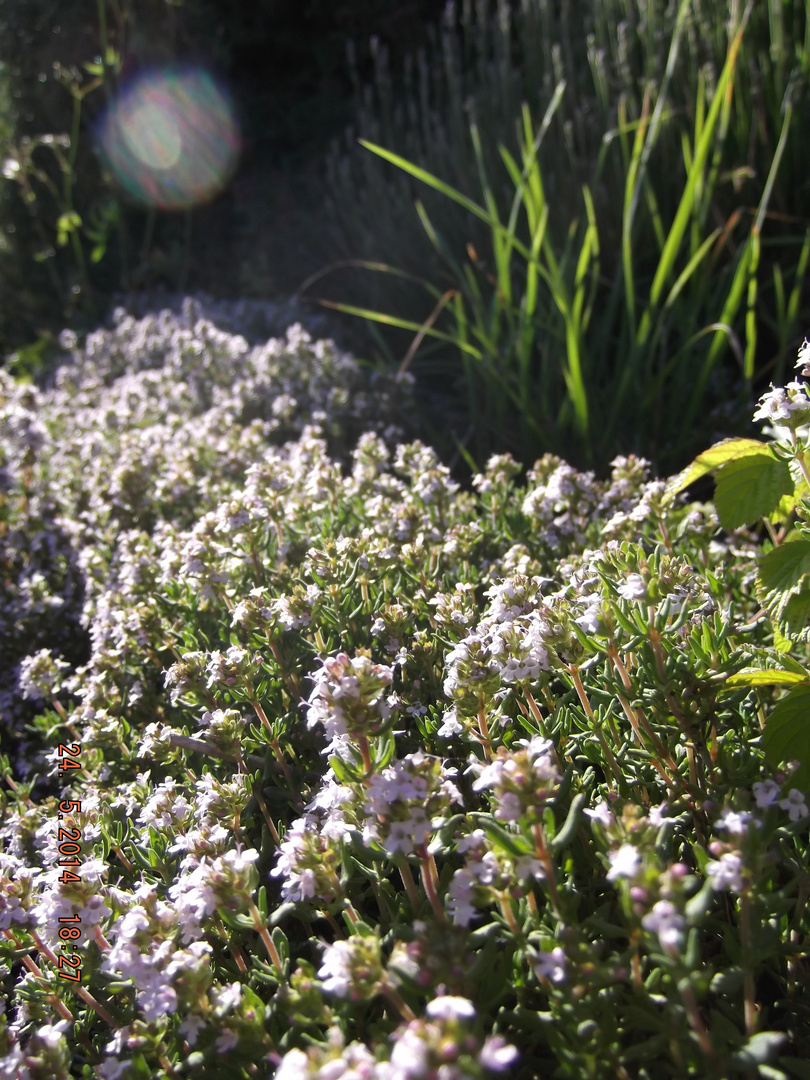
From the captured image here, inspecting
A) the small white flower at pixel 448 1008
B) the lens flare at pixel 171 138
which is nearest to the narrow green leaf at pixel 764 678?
the small white flower at pixel 448 1008

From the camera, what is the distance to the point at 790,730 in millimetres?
1636

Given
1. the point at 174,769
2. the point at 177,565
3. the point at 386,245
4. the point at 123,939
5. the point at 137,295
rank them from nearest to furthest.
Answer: the point at 123,939 → the point at 174,769 → the point at 177,565 → the point at 386,245 → the point at 137,295

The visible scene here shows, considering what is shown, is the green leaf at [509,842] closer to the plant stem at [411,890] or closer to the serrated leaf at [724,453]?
the plant stem at [411,890]

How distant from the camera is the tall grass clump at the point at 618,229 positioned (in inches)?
159

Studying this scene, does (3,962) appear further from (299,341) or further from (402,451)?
(299,341)

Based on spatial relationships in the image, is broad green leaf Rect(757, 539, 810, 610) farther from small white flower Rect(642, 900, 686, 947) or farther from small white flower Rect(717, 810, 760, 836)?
small white flower Rect(642, 900, 686, 947)

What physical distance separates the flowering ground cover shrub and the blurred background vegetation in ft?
5.35

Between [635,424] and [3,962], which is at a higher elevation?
[635,424]

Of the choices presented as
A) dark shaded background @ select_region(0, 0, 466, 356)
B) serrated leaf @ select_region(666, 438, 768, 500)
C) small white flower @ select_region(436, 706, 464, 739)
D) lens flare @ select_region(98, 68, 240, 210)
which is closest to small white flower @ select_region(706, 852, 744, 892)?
small white flower @ select_region(436, 706, 464, 739)

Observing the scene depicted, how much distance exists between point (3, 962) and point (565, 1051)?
1.39 meters

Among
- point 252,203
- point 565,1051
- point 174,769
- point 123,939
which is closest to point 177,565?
point 174,769

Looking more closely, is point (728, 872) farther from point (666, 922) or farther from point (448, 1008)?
point (448, 1008)

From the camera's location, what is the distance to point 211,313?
689 centimetres

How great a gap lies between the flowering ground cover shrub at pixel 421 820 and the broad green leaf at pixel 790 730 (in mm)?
102
